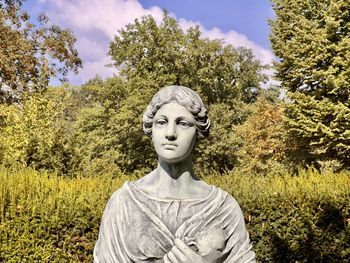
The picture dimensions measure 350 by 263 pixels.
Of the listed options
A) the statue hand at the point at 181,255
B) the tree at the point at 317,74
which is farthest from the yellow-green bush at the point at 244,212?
the tree at the point at 317,74

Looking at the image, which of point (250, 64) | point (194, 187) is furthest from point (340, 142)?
point (250, 64)

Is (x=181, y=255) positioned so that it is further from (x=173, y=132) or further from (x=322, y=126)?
(x=322, y=126)

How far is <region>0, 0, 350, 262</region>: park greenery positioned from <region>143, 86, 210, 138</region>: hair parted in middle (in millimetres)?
6118

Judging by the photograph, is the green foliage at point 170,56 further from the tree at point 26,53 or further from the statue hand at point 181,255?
the statue hand at point 181,255

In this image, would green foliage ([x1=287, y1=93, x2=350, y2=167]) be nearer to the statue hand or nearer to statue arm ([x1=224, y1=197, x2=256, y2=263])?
statue arm ([x1=224, y1=197, x2=256, y2=263])

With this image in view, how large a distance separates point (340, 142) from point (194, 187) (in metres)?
22.4

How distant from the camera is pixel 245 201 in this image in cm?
913

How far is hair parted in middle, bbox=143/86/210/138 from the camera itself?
268cm

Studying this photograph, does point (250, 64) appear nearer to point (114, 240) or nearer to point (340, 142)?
point (340, 142)

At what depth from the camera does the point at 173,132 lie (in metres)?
2.60

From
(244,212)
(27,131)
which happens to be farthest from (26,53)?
(244,212)

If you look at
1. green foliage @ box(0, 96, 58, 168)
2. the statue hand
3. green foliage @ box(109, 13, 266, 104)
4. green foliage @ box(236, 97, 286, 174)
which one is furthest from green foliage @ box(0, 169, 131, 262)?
green foliage @ box(236, 97, 286, 174)

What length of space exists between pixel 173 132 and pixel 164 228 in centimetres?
56

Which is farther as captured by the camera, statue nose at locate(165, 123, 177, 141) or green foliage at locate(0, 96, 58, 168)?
green foliage at locate(0, 96, 58, 168)
